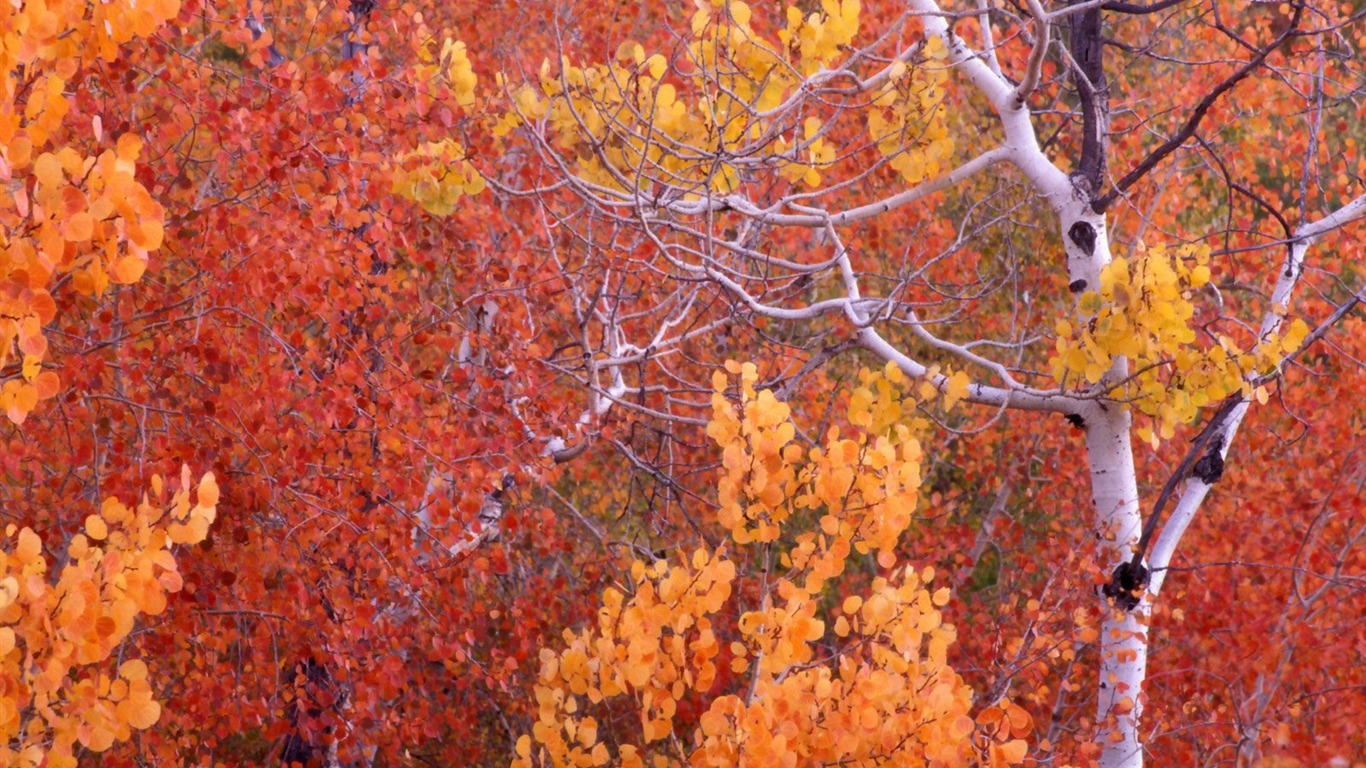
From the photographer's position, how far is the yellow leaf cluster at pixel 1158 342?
4145 mm

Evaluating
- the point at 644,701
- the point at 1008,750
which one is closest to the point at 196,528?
the point at 644,701

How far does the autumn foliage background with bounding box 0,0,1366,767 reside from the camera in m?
2.87

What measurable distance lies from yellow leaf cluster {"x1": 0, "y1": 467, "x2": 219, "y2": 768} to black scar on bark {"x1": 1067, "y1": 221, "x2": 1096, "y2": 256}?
3.31m

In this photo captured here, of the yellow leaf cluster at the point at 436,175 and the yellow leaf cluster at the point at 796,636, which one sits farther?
the yellow leaf cluster at the point at 436,175

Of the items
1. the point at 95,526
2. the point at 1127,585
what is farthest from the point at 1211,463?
the point at 95,526

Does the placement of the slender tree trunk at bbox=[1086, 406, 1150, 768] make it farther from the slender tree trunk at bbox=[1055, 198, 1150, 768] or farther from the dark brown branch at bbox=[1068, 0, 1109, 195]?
the dark brown branch at bbox=[1068, 0, 1109, 195]

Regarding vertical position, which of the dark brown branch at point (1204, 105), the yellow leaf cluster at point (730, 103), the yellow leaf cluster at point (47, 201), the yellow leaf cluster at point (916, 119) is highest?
the dark brown branch at point (1204, 105)

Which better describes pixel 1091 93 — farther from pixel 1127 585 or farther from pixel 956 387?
Answer: pixel 1127 585

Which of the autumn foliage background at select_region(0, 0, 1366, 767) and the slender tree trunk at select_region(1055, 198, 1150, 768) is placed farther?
the slender tree trunk at select_region(1055, 198, 1150, 768)

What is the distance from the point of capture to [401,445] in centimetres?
530

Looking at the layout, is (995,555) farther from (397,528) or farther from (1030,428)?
(397,528)

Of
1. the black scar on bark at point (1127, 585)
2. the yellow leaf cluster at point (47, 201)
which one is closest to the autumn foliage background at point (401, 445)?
the yellow leaf cluster at point (47, 201)

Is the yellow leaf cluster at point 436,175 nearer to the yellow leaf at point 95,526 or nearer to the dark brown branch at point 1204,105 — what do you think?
the dark brown branch at point 1204,105

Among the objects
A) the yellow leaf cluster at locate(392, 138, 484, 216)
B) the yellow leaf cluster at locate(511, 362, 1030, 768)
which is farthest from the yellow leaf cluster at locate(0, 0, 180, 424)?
the yellow leaf cluster at locate(392, 138, 484, 216)
